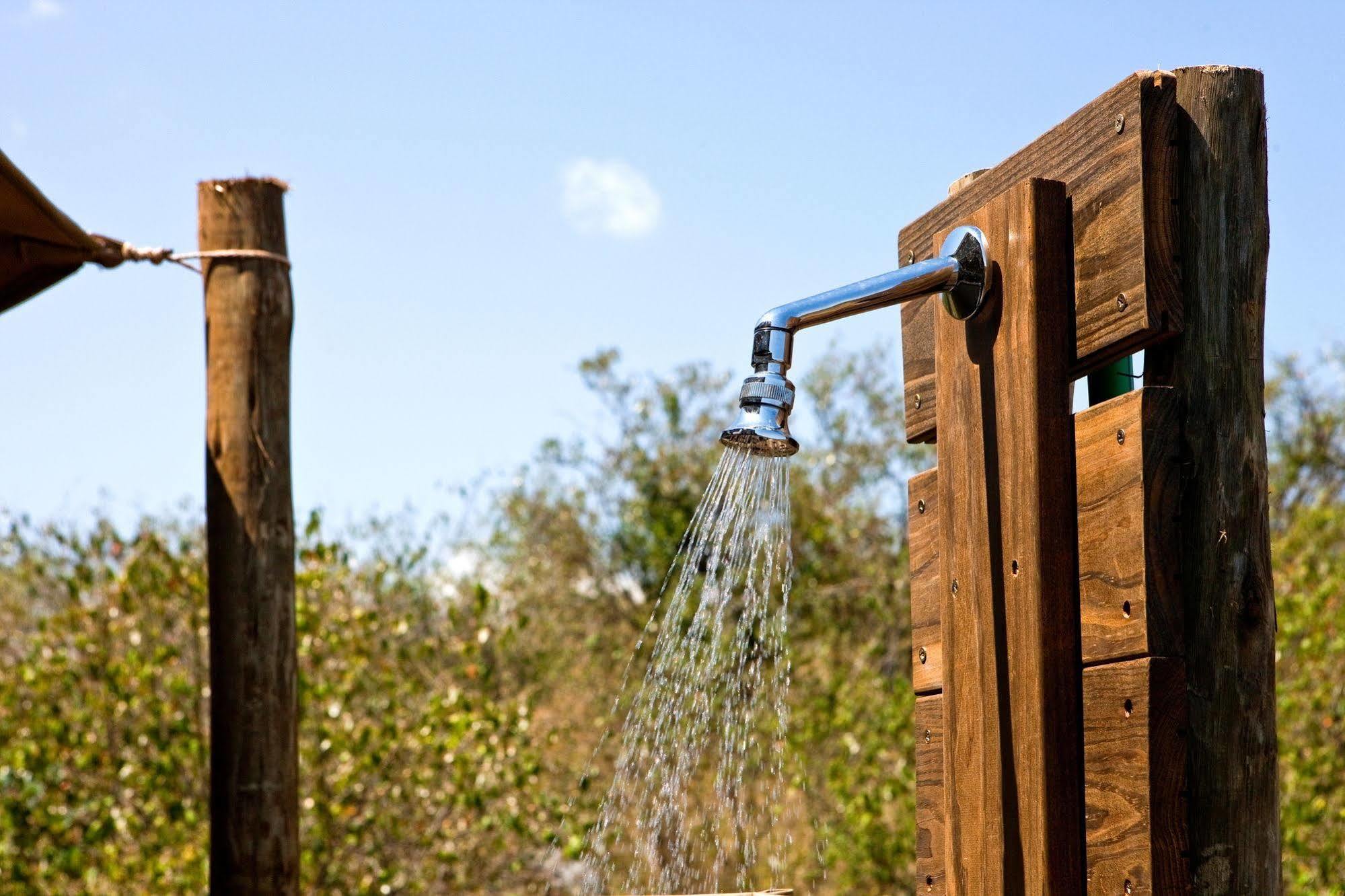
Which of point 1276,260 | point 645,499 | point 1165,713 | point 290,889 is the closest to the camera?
point 1165,713

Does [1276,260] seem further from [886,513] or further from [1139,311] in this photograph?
[886,513]

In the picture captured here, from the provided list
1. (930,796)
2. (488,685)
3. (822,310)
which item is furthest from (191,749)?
(822,310)

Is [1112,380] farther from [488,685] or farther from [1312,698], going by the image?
[488,685]

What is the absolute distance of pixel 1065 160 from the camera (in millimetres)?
1384

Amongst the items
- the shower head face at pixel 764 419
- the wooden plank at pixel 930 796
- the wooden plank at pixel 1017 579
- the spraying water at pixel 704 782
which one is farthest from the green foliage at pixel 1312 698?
the shower head face at pixel 764 419

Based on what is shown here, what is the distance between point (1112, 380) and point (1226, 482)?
0.80 feet

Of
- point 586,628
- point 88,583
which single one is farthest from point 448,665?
point 88,583

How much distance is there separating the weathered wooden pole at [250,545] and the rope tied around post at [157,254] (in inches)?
0.5

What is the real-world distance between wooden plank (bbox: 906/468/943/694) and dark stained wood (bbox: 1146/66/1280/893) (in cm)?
41

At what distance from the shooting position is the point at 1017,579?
1.36 m

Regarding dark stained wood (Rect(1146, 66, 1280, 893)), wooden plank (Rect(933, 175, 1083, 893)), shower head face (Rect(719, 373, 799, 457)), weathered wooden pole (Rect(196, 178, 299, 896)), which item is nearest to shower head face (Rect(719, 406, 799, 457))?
shower head face (Rect(719, 373, 799, 457))

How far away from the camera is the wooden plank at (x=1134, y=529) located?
1204mm

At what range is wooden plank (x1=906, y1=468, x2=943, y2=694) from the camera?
5.34ft

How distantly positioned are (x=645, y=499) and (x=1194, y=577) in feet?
16.7
